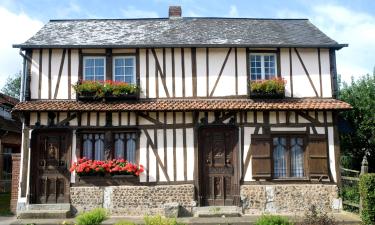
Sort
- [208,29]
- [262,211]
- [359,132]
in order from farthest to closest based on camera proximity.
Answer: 1. [359,132]
2. [208,29]
3. [262,211]

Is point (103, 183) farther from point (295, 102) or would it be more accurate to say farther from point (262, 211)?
point (295, 102)

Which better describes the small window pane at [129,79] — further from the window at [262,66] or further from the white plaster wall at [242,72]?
the window at [262,66]

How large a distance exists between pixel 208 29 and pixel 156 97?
136 inches

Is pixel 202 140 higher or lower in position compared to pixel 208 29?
lower

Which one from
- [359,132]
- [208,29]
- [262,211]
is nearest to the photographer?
[262,211]

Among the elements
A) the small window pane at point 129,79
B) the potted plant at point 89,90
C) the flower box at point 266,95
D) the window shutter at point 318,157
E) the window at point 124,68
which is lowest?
the window shutter at point 318,157

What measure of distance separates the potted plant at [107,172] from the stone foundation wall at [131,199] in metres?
0.19

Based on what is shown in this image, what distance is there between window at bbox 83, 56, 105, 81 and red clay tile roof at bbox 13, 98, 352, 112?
1053 mm


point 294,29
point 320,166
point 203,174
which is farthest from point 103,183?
point 294,29

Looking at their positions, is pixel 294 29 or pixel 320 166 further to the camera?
pixel 294 29

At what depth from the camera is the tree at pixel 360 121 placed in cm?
1673

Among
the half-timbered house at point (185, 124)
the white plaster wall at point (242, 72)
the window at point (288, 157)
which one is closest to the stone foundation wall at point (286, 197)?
the half-timbered house at point (185, 124)

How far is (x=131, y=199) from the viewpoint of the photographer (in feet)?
44.2

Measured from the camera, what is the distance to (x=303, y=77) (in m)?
14.3
